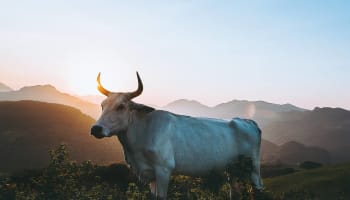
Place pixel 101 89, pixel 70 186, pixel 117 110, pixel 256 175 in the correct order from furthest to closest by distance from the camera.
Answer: pixel 256 175 → pixel 70 186 → pixel 101 89 → pixel 117 110

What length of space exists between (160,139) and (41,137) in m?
155

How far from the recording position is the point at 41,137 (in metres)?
156

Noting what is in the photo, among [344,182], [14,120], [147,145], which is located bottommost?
[344,182]

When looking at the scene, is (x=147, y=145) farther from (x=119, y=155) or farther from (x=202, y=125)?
(x=119, y=155)

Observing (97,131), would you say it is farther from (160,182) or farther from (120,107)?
(160,182)

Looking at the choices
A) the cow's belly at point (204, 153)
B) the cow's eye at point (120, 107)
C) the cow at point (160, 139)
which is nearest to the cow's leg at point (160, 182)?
the cow at point (160, 139)

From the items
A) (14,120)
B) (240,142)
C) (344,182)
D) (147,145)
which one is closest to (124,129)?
(147,145)

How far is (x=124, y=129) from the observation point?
10.4 metres

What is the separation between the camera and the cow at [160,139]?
1005 centimetres

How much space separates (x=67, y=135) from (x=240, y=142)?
16106cm

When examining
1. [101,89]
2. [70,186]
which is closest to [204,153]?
[101,89]

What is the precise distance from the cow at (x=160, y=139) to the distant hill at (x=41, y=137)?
121112mm

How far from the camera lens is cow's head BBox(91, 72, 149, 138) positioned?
9.93 meters

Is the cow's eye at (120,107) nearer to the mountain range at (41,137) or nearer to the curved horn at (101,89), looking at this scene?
the curved horn at (101,89)
